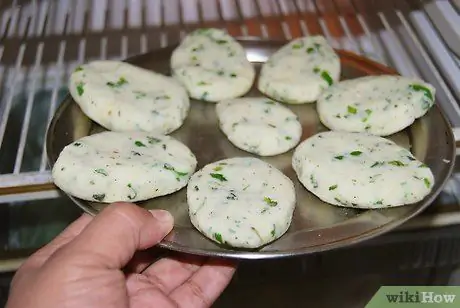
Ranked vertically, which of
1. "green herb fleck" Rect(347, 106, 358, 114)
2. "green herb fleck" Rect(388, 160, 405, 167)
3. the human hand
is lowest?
the human hand

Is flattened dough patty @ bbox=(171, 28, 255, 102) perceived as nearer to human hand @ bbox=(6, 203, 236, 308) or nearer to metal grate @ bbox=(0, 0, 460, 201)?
metal grate @ bbox=(0, 0, 460, 201)

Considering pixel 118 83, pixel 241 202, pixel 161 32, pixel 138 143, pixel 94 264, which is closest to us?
pixel 94 264

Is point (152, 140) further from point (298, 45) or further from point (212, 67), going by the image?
point (298, 45)

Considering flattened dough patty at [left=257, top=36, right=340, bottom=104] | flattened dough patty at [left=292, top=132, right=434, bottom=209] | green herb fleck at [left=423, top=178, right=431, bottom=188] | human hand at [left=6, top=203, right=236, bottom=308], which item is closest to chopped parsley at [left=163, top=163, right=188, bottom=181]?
human hand at [left=6, top=203, right=236, bottom=308]

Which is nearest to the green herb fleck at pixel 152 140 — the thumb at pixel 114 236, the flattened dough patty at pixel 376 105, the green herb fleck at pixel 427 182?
the thumb at pixel 114 236

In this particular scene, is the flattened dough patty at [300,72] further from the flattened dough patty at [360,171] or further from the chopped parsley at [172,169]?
the chopped parsley at [172,169]

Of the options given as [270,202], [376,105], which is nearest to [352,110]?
[376,105]
